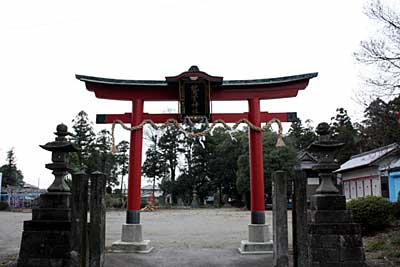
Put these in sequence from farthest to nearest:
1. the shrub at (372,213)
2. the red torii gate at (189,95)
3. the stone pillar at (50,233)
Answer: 1. the shrub at (372,213)
2. the red torii gate at (189,95)
3. the stone pillar at (50,233)

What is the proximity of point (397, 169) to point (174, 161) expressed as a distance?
33.7 m

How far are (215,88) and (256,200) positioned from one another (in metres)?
3.71

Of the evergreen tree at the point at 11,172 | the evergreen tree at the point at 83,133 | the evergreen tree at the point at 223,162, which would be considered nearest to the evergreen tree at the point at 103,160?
the evergreen tree at the point at 83,133

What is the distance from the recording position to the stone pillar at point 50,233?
744 centimetres

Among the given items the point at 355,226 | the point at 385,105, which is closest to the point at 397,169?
the point at 385,105

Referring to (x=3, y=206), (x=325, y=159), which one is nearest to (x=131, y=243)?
(x=325, y=159)

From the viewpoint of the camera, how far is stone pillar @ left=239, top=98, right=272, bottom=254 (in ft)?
34.6

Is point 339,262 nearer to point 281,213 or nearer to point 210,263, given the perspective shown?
point 281,213

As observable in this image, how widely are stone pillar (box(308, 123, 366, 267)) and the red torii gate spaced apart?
321 centimetres

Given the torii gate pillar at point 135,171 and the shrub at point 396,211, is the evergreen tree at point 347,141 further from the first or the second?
the torii gate pillar at point 135,171

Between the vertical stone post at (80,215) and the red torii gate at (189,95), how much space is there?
11.2 ft

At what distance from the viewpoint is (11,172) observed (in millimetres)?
67375

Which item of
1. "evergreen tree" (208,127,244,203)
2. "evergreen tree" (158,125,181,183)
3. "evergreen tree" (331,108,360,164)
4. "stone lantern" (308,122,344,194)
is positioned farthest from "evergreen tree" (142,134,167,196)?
"stone lantern" (308,122,344,194)

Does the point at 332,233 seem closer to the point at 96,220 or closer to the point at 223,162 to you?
the point at 96,220
